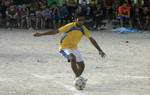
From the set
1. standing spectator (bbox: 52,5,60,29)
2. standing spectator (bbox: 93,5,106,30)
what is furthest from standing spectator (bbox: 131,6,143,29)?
standing spectator (bbox: 52,5,60,29)

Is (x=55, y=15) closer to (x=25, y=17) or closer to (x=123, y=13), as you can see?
(x=25, y=17)

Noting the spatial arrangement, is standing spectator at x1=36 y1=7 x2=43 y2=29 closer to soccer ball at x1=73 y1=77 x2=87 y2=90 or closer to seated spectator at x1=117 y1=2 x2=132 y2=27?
seated spectator at x1=117 y1=2 x2=132 y2=27

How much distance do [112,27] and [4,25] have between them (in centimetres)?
557

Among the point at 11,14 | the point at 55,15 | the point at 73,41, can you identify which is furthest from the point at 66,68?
the point at 11,14

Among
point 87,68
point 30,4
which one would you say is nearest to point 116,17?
point 30,4

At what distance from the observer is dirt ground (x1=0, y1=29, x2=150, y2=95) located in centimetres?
1098

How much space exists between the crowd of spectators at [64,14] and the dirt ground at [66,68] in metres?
5.90

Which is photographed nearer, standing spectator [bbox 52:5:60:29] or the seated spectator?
the seated spectator

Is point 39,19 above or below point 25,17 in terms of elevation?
below

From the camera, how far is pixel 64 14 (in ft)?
93.2

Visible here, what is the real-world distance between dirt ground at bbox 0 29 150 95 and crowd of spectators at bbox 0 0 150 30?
5.90 meters

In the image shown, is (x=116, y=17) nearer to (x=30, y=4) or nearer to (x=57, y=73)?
(x=30, y=4)

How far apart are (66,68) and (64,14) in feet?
47.2

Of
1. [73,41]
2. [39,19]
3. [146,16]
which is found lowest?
[39,19]
